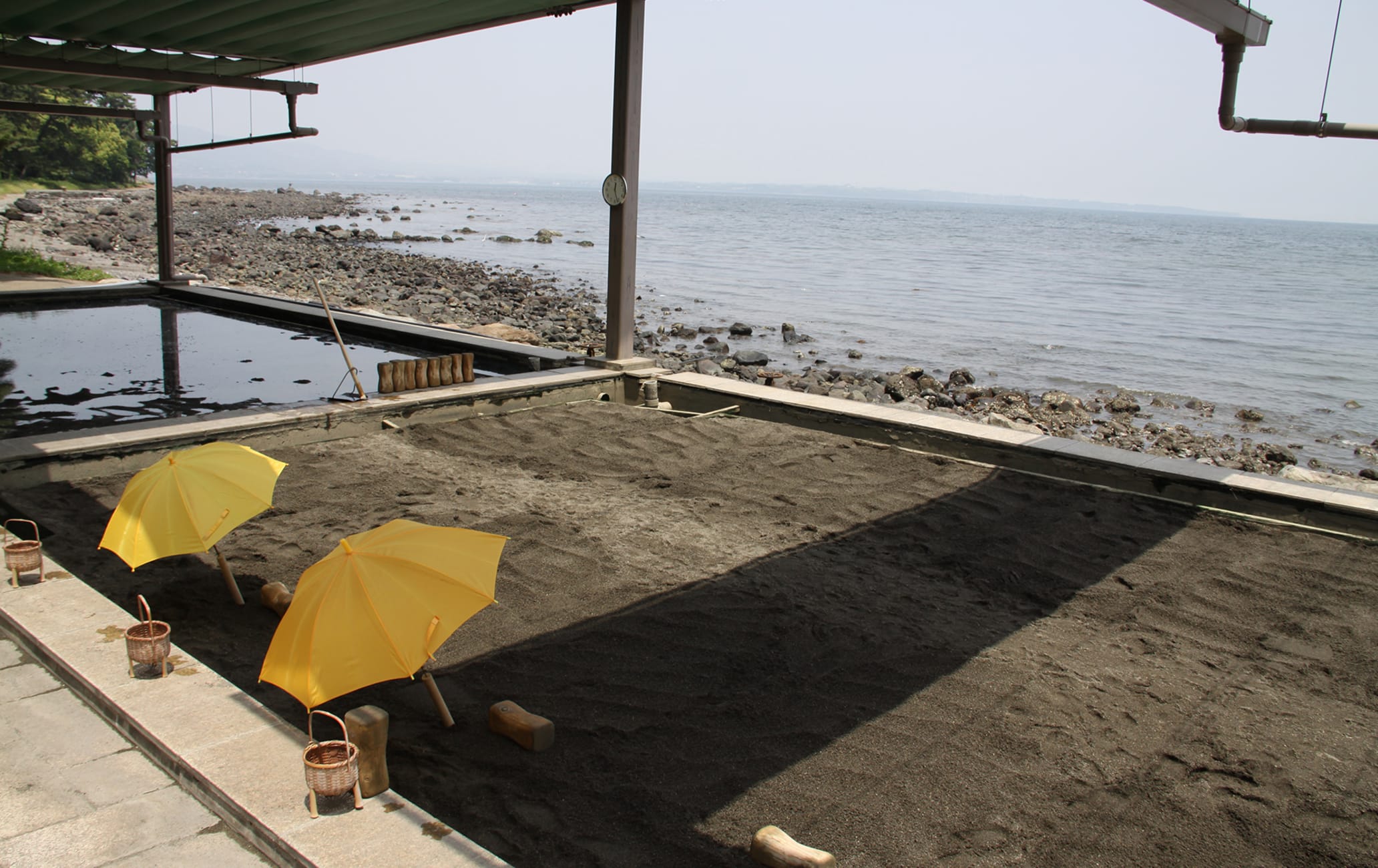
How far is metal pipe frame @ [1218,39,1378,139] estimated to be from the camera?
5.76 m

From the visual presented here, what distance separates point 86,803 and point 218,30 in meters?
10.8

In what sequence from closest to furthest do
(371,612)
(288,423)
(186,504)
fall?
(371,612) < (186,504) < (288,423)

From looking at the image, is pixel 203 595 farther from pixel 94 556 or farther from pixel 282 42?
pixel 282 42

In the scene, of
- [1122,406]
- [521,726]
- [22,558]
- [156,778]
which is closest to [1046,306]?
[1122,406]

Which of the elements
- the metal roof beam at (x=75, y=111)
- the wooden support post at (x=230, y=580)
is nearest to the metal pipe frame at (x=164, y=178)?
the metal roof beam at (x=75, y=111)

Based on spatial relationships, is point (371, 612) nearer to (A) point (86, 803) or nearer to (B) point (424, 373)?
(A) point (86, 803)

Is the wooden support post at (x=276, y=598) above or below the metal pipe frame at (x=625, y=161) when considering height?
below

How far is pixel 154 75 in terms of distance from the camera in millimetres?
13375

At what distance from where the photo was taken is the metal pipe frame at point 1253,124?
18.9ft

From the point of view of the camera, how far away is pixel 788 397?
332 inches

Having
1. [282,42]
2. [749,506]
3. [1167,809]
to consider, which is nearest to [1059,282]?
[282,42]

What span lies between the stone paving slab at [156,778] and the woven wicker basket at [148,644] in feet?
0.22

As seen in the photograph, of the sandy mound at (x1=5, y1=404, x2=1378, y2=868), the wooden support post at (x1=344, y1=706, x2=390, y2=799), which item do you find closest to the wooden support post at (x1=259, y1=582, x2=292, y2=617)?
the sandy mound at (x1=5, y1=404, x2=1378, y2=868)

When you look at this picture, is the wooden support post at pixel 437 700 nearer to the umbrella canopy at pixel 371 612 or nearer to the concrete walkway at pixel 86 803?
the umbrella canopy at pixel 371 612
